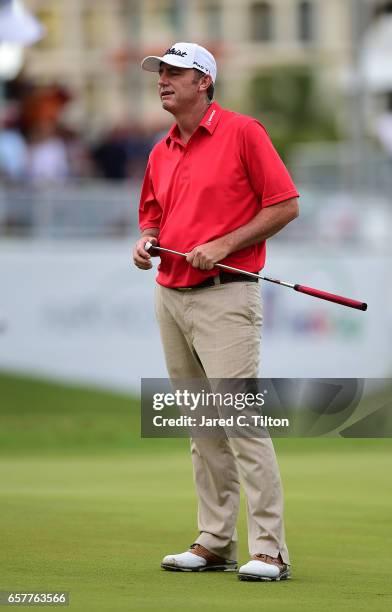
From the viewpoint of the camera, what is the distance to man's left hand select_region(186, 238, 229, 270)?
6.60m

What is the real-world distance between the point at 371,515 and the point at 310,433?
171 centimetres

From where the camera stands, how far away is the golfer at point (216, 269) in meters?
6.62

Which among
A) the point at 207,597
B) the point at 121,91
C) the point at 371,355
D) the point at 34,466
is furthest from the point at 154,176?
the point at 121,91

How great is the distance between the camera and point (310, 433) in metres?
7.11

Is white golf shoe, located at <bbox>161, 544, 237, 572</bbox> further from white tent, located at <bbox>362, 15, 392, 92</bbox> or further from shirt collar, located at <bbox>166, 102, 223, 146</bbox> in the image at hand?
white tent, located at <bbox>362, 15, 392, 92</bbox>

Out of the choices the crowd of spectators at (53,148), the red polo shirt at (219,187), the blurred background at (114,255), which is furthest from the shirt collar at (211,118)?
the crowd of spectators at (53,148)

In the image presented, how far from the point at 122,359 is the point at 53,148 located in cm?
256

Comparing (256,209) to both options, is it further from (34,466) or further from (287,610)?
(34,466)

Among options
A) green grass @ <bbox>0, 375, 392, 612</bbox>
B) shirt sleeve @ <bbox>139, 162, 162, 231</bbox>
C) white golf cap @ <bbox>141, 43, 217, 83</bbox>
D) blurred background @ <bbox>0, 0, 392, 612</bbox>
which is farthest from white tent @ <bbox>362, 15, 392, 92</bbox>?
white golf cap @ <bbox>141, 43, 217, 83</bbox>

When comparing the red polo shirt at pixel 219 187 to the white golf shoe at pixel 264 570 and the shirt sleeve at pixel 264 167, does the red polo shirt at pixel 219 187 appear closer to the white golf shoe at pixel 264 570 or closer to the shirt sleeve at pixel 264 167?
the shirt sleeve at pixel 264 167

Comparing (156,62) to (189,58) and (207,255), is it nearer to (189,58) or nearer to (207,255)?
(189,58)

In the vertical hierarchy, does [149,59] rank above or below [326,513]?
above

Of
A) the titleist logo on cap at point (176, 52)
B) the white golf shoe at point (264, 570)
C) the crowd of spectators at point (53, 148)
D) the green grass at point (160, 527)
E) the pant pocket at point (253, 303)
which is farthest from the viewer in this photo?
the crowd of spectators at point (53, 148)

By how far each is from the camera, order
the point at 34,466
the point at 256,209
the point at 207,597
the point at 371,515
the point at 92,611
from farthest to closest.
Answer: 1. the point at 34,466
2. the point at 371,515
3. the point at 256,209
4. the point at 207,597
5. the point at 92,611
